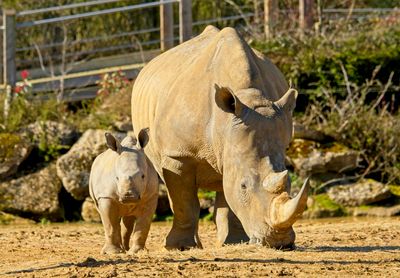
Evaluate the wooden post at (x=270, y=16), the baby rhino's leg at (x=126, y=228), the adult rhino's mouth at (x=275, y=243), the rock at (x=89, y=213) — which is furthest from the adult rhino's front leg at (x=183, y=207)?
the wooden post at (x=270, y=16)

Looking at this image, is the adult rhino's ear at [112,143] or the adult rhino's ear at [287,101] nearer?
the adult rhino's ear at [287,101]

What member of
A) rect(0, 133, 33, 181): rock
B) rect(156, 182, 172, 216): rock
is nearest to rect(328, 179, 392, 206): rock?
rect(156, 182, 172, 216): rock

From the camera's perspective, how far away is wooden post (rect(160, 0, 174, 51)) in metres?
19.3

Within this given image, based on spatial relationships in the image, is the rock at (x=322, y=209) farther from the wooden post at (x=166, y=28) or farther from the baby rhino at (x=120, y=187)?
the baby rhino at (x=120, y=187)

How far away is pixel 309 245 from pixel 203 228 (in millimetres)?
3511

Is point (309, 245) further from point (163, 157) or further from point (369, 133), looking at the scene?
point (369, 133)

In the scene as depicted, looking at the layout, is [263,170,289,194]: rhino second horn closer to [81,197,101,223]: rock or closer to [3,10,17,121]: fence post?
[81,197,101,223]: rock

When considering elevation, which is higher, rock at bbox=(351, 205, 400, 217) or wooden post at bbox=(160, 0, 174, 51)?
wooden post at bbox=(160, 0, 174, 51)

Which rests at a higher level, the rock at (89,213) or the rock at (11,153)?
the rock at (11,153)

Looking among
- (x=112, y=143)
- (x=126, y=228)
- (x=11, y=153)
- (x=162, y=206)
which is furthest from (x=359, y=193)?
(x=112, y=143)

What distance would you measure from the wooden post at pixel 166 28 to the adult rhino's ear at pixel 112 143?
8121 millimetres

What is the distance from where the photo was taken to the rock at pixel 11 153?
16.8 m

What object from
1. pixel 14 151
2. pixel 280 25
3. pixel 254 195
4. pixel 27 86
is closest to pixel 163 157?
pixel 254 195

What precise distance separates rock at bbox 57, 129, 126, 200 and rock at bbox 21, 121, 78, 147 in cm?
35
